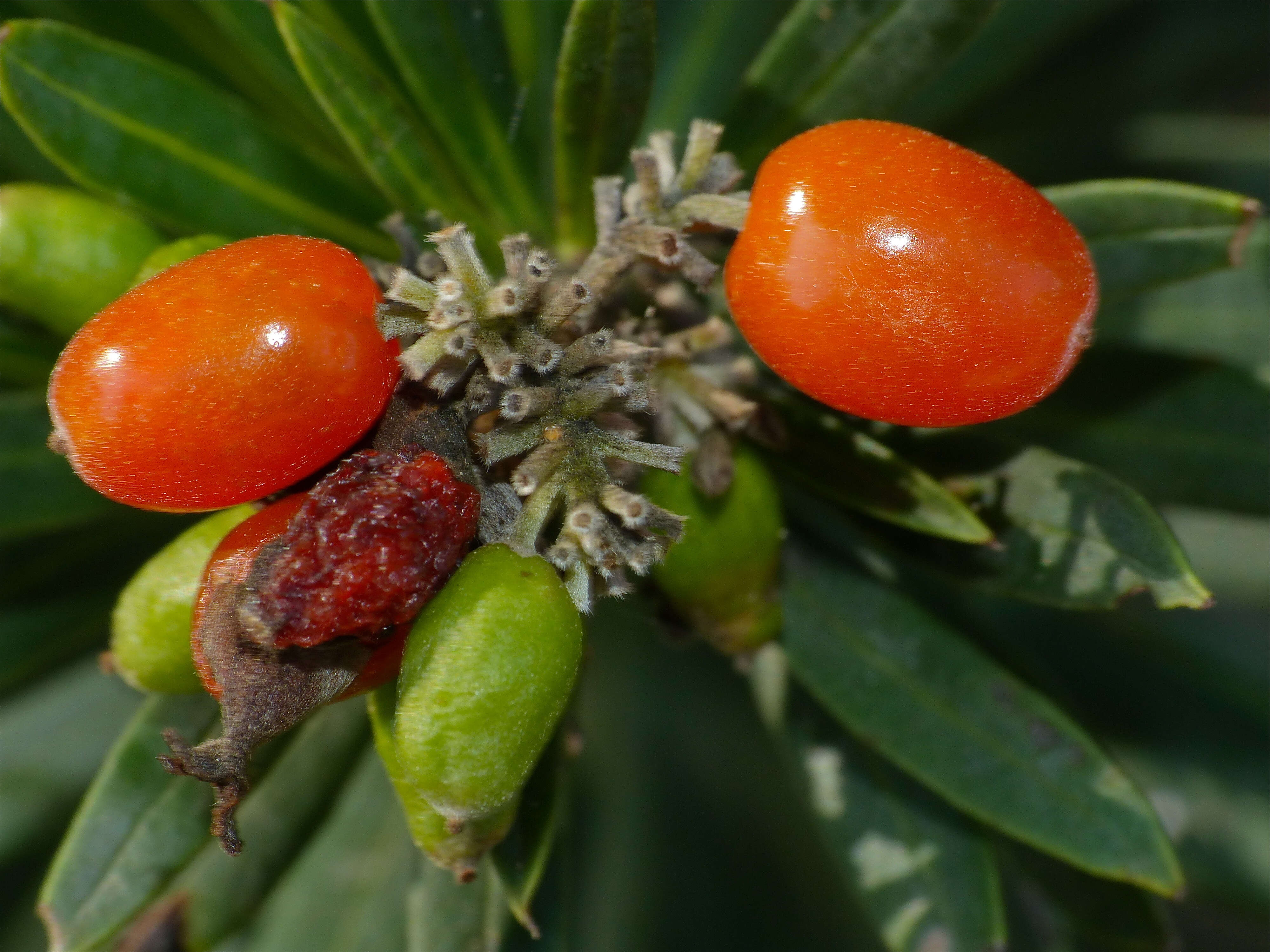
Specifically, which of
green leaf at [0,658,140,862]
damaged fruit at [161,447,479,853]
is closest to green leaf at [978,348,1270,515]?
damaged fruit at [161,447,479,853]

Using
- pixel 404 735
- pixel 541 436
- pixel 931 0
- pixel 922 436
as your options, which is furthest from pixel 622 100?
pixel 404 735

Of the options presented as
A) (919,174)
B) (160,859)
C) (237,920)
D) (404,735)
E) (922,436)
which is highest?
(919,174)

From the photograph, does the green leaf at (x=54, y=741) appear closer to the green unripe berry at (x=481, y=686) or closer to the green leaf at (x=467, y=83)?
the green leaf at (x=467, y=83)

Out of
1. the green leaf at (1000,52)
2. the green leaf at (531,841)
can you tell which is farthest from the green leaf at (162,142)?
the green leaf at (1000,52)

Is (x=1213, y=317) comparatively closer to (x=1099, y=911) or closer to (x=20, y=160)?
(x=1099, y=911)

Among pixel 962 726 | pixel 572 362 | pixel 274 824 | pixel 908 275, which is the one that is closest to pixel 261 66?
pixel 572 362

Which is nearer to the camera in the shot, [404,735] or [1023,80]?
[404,735]

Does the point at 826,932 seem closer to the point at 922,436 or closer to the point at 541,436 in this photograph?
the point at 922,436

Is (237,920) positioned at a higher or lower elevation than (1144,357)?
lower
